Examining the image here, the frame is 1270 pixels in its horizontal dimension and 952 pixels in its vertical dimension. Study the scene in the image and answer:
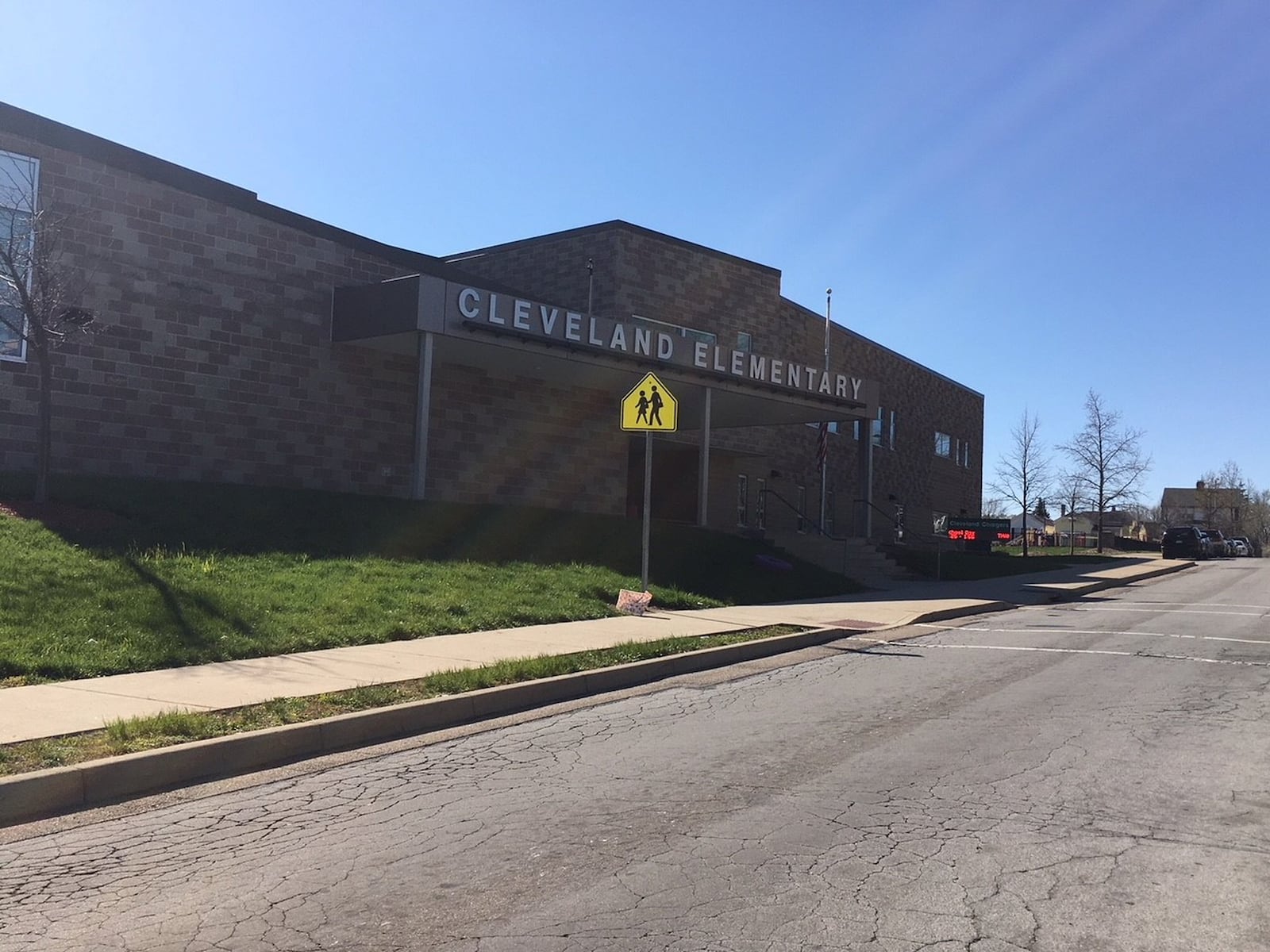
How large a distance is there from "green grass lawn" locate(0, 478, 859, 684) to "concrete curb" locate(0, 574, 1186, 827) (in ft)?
9.34

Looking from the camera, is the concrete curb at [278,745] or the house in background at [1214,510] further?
the house in background at [1214,510]

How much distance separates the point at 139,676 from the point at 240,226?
13.0 meters

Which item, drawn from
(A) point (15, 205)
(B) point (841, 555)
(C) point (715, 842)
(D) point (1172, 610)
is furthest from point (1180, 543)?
(C) point (715, 842)

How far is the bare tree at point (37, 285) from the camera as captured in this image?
48.6ft

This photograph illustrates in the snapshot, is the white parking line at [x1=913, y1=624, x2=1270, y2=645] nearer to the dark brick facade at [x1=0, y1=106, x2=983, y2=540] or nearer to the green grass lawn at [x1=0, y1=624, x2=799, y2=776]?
the green grass lawn at [x1=0, y1=624, x2=799, y2=776]

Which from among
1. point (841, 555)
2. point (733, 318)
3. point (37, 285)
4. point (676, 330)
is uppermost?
point (733, 318)

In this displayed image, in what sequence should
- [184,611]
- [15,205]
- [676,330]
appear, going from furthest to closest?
[676,330], [15,205], [184,611]

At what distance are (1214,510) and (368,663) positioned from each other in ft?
376

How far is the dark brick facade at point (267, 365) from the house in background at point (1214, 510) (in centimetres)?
9160

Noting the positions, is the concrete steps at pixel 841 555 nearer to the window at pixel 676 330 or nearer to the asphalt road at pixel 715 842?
the window at pixel 676 330

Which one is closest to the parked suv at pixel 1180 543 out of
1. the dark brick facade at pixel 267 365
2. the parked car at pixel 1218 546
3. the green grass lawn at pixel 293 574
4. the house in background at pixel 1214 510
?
the parked car at pixel 1218 546

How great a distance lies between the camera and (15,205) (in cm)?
1722

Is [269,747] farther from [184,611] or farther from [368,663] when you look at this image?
[184,611]

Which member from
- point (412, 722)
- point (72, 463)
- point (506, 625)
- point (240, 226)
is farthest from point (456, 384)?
point (412, 722)
